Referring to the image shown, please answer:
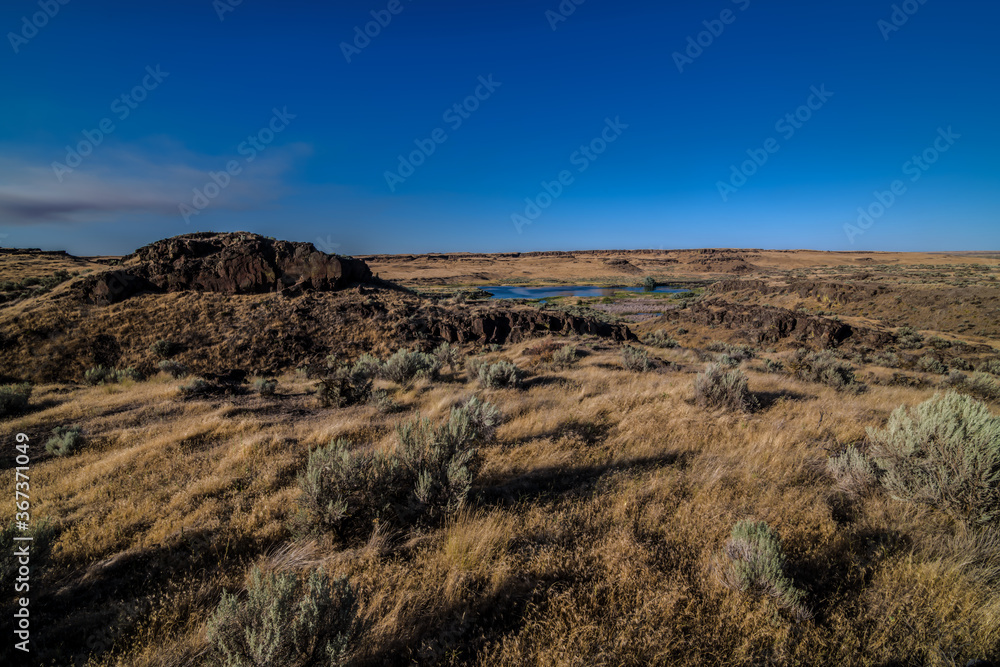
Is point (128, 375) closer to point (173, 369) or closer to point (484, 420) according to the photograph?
point (173, 369)

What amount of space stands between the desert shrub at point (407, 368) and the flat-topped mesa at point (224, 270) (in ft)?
49.3

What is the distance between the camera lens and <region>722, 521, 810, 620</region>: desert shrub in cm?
245

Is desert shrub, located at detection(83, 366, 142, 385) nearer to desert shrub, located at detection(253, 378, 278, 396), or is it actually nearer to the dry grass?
desert shrub, located at detection(253, 378, 278, 396)

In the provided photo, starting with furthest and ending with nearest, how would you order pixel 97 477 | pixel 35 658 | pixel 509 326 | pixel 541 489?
1. pixel 509 326
2. pixel 97 477
3. pixel 541 489
4. pixel 35 658

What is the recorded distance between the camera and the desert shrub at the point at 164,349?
1795cm

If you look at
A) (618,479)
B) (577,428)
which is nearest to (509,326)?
(577,428)

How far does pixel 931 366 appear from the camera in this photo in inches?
623

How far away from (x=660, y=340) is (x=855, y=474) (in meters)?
20.2

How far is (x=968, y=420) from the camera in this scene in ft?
11.7

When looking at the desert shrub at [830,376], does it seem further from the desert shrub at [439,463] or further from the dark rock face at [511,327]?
the dark rock face at [511,327]

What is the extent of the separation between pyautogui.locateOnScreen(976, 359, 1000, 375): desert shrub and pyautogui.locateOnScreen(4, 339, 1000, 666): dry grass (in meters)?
17.2

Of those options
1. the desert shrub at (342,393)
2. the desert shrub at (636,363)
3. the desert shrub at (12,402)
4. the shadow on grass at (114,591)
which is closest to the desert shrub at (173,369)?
the desert shrub at (12,402)

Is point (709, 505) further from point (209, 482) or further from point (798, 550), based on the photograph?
point (209, 482)

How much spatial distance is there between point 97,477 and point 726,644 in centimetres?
704
